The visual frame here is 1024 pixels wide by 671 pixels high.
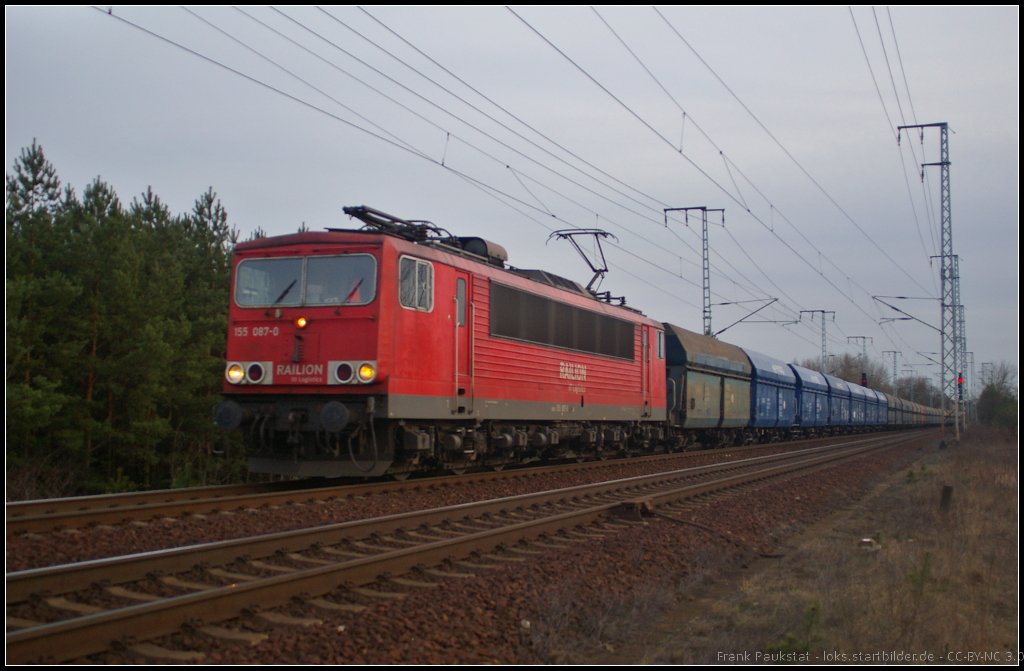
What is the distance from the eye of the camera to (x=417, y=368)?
34.8ft

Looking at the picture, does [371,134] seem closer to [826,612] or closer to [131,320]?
[826,612]

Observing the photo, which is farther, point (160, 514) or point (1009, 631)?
point (160, 514)

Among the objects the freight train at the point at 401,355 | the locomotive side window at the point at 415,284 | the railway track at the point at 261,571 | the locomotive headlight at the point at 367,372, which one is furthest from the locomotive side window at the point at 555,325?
the railway track at the point at 261,571

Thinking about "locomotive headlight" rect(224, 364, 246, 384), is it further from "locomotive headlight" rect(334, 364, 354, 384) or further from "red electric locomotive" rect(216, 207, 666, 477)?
"locomotive headlight" rect(334, 364, 354, 384)

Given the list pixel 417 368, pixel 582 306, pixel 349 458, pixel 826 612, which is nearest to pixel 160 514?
pixel 349 458

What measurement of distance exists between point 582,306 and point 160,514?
933 cm

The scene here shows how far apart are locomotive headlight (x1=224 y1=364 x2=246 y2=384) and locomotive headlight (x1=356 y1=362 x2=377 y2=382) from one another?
1.87m

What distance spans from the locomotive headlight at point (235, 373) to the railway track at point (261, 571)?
3.87 meters

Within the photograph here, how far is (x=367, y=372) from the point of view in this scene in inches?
389

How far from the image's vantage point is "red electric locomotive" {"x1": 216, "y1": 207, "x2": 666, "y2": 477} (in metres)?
10.1

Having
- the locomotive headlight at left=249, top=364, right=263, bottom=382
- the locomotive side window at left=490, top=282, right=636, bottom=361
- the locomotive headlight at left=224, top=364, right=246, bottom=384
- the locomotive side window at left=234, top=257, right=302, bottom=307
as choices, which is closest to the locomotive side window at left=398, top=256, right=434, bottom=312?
the locomotive side window at left=234, top=257, right=302, bottom=307

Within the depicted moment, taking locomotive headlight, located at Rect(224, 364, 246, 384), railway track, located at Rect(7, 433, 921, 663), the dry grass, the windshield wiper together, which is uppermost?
the windshield wiper

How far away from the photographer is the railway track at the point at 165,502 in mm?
7266

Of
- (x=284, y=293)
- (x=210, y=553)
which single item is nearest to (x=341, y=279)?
(x=284, y=293)
